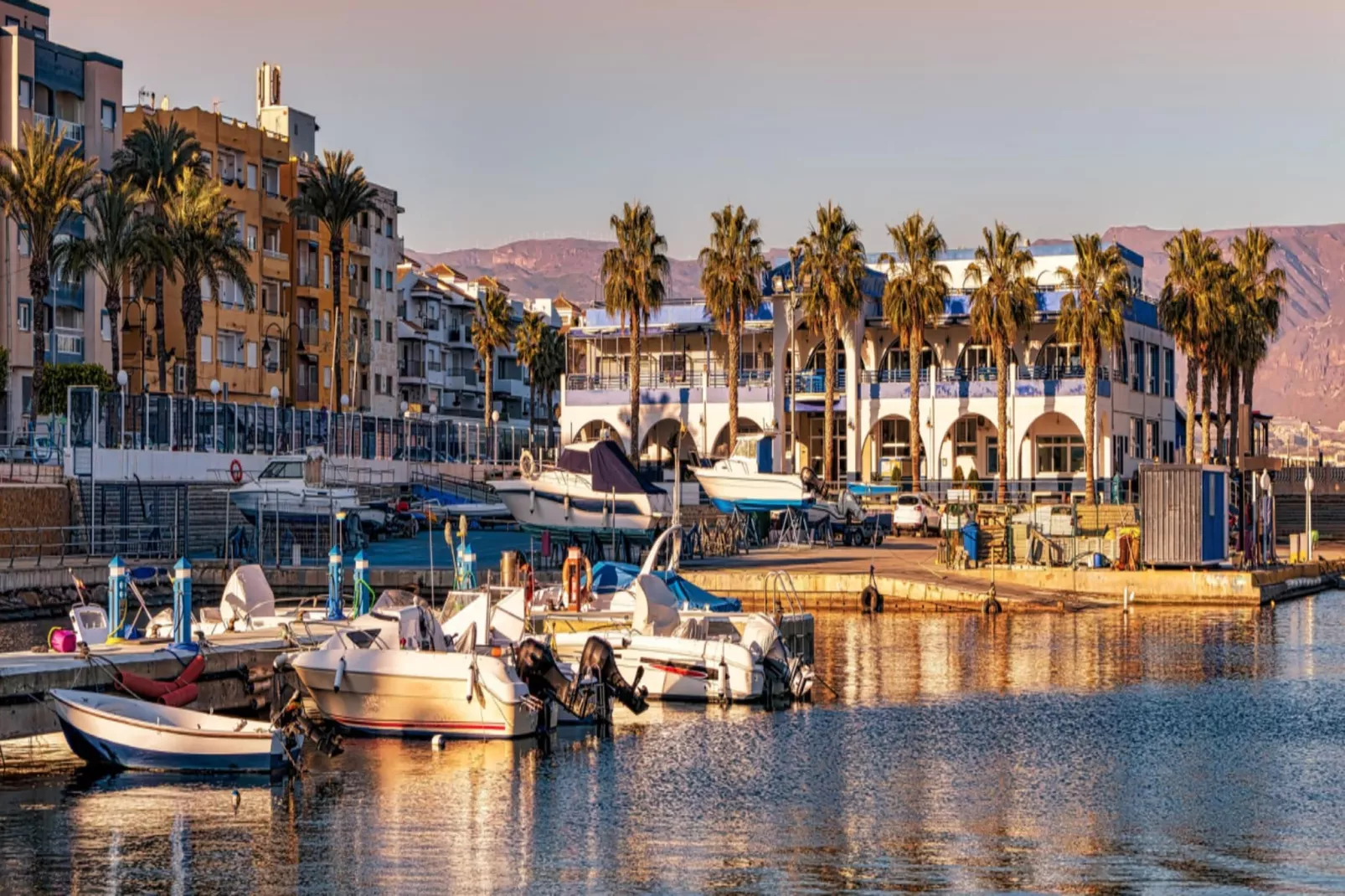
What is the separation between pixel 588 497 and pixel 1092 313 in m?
34.8

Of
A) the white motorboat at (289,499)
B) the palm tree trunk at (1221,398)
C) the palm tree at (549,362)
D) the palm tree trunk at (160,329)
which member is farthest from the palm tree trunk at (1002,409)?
the palm tree at (549,362)

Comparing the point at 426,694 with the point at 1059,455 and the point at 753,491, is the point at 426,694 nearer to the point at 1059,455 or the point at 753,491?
the point at 753,491

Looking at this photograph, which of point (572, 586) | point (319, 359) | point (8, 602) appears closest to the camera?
point (572, 586)

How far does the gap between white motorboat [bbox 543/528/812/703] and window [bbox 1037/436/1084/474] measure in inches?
2399

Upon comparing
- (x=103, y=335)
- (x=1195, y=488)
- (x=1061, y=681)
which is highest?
(x=103, y=335)

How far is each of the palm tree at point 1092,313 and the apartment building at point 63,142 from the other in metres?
44.8

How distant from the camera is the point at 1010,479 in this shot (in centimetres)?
9125

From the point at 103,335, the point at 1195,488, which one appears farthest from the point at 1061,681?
the point at 103,335

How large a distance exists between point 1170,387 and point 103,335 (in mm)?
59042

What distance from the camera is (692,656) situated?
115 ft

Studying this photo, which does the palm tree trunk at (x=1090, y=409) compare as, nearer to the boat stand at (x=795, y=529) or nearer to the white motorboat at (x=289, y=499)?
the boat stand at (x=795, y=529)

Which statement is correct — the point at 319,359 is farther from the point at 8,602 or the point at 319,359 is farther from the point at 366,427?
the point at 8,602

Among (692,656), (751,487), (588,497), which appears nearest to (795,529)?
(751,487)

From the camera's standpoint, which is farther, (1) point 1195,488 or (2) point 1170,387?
(2) point 1170,387
